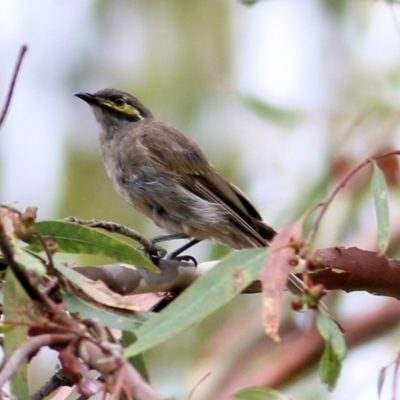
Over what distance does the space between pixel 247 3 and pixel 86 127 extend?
2.75 m

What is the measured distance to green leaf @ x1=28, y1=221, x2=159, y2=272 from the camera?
5.35 feet

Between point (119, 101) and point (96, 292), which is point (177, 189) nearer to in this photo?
point (119, 101)

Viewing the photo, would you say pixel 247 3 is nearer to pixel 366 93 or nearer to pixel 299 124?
pixel 299 124

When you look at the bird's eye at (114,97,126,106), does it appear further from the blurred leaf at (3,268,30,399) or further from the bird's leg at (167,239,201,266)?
the blurred leaf at (3,268,30,399)

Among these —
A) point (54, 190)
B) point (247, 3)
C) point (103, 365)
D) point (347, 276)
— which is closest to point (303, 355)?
point (347, 276)

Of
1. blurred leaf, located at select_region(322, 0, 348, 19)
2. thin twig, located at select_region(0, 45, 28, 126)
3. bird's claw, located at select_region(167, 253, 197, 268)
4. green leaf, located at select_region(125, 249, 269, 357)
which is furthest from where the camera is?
blurred leaf, located at select_region(322, 0, 348, 19)

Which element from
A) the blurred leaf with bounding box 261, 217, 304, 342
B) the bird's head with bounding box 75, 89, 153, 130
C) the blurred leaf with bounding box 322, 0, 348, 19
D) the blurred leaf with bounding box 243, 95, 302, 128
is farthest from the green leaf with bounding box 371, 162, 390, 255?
the blurred leaf with bounding box 322, 0, 348, 19

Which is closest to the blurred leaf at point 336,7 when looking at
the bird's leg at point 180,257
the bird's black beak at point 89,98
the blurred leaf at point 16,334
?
the bird's black beak at point 89,98

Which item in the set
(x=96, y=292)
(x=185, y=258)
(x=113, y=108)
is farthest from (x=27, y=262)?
(x=113, y=108)

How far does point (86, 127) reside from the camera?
5.30 metres

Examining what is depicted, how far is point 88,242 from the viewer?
1.67 meters

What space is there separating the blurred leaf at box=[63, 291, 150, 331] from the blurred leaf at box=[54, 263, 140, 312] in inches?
0.4

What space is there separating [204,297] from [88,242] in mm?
319

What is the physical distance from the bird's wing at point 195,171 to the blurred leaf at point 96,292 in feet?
5.05
